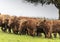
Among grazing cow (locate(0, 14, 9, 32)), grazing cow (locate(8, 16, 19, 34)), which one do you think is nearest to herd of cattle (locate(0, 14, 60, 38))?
grazing cow (locate(8, 16, 19, 34))

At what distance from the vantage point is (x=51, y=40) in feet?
45.9

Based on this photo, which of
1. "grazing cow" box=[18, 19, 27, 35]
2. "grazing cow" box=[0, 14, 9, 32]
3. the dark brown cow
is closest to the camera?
the dark brown cow

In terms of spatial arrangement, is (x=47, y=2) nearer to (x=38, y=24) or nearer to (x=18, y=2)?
(x=18, y=2)

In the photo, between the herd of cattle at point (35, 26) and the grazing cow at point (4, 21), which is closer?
the herd of cattle at point (35, 26)

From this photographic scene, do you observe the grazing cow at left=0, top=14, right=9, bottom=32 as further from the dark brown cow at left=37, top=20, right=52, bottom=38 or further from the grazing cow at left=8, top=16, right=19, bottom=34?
the dark brown cow at left=37, top=20, right=52, bottom=38

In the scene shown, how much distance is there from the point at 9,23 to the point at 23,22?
3.72 ft

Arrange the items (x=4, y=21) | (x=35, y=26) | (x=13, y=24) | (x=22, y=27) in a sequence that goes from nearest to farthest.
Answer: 1. (x=35, y=26)
2. (x=22, y=27)
3. (x=13, y=24)
4. (x=4, y=21)

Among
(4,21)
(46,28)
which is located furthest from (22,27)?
(4,21)

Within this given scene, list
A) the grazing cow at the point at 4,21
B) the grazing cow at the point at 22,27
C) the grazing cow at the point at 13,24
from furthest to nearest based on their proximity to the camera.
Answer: the grazing cow at the point at 4,21, the grazing cow at the point at 13,24, the grazing cow at the point at 22,27

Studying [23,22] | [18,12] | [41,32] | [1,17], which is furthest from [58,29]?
[18,12]

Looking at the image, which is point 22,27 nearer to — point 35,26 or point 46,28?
point 35,26

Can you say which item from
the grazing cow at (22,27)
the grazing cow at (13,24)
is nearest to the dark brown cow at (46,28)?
the grazing cow at (22,27)

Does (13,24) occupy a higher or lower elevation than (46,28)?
higher

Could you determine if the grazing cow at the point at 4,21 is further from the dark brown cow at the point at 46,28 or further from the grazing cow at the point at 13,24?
the dark brown cow at the point at 46,28
